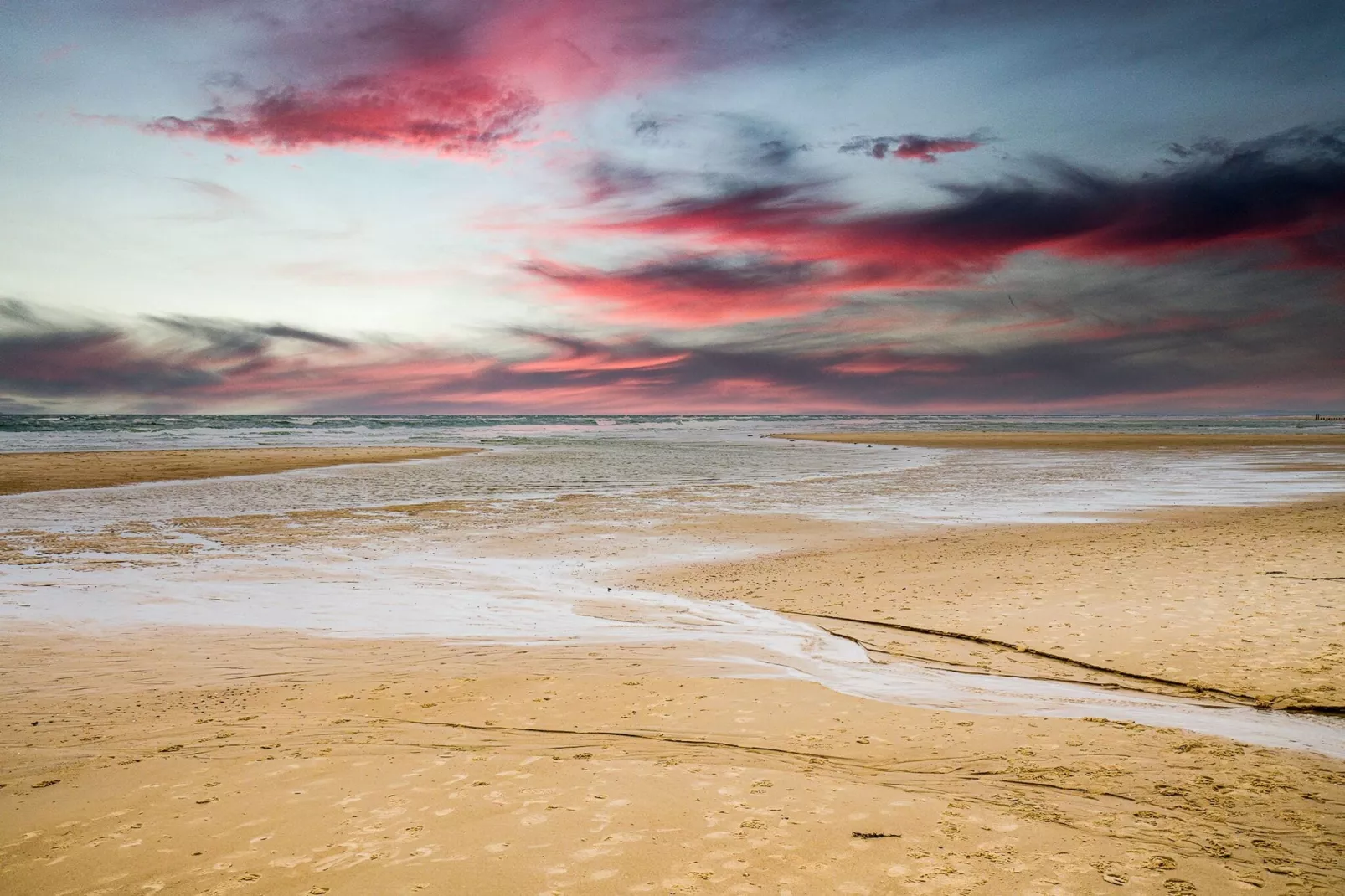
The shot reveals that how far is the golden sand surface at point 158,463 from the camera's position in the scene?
32.0 m

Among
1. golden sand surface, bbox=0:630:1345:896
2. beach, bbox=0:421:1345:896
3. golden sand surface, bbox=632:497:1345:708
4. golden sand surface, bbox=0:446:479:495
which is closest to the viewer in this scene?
golden sand surface, bbox=0:630:1345:896

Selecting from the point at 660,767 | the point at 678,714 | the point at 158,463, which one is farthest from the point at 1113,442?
the point at 158,463

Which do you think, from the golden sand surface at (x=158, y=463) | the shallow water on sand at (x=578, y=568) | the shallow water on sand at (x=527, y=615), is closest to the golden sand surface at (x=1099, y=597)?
the shallow water on sand at (x=527, y=615)

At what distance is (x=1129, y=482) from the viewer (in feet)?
104

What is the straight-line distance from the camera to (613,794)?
5.73 m

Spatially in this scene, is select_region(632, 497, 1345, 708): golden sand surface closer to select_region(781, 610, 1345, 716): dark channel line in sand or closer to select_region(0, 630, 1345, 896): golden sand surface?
select_region(781, 610, 1345, 716): dark channel line in sand

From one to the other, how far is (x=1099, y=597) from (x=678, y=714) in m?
8.01

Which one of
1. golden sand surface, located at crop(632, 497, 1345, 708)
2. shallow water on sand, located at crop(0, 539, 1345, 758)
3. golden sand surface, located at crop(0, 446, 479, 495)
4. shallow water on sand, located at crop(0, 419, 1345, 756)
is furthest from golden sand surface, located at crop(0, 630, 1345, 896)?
golden sand surface, located at crop(0, 446, 479, 495)

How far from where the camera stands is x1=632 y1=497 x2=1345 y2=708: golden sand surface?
28.8 feet

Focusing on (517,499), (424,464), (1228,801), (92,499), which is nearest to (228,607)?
(1228,801)

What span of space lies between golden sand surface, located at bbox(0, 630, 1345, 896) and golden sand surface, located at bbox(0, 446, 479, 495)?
28.9 meters

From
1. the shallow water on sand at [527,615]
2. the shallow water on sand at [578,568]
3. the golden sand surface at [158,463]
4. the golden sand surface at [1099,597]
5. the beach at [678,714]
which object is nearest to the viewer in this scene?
the beach at [678,714]

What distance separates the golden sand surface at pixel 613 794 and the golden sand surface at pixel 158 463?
28891mm

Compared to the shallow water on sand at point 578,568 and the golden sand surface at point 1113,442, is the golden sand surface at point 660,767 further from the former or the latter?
the golden sand surface at point 1113,442
